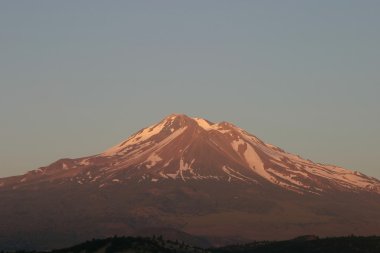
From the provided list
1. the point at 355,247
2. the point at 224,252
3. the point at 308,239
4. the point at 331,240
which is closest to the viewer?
the point at 224,252

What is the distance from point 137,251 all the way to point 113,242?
340cm

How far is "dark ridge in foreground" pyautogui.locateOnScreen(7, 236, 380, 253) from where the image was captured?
7200 cm

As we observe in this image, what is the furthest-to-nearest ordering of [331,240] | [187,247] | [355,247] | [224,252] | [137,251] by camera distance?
[331,240]
[355,247]
[224,252]
[187,247]
[137,251]

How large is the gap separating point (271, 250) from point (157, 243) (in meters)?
27.3

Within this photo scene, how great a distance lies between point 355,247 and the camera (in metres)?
97.9

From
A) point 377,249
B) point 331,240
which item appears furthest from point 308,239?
point 377,249

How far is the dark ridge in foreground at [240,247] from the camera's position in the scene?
2835 inches

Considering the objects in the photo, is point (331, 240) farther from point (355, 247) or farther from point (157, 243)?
point (157, 243)

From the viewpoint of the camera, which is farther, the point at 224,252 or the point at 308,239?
the point at 308,239

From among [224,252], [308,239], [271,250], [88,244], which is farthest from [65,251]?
[308,239]

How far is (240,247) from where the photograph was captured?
107562mm

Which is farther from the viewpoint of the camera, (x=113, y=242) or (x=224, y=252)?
(x=224, y=252)

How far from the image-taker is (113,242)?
7331 centimetres

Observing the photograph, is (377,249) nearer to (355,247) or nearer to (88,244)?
(355,247)
